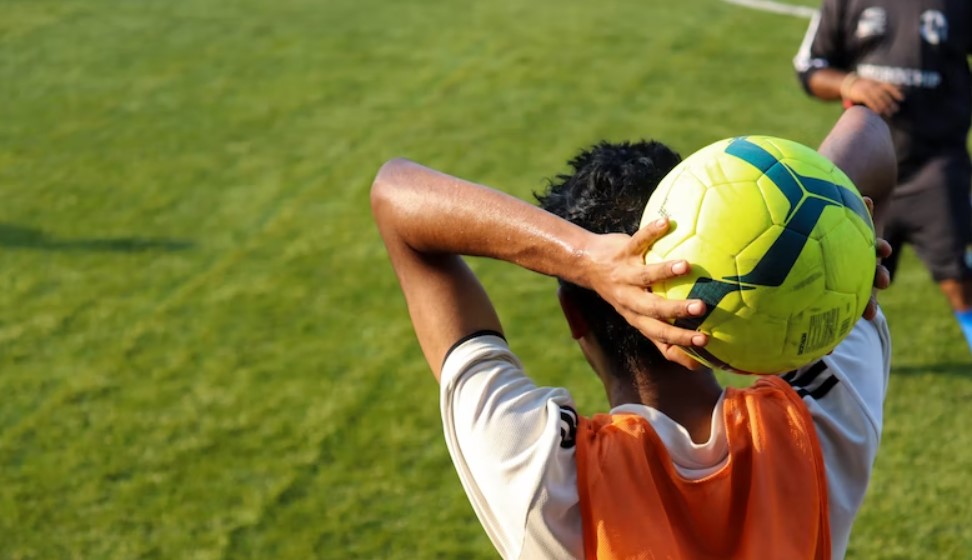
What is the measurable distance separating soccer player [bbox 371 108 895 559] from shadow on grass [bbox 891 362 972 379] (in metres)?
3.82

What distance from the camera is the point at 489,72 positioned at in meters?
10.1

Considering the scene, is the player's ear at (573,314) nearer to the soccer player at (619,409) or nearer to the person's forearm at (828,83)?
the soccer player at (619,409)

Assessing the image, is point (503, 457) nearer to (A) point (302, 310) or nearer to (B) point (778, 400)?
(B) point (778, 400)

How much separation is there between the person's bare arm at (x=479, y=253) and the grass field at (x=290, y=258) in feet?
8.54

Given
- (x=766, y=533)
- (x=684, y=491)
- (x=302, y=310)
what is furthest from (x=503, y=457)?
(x=302, y=310)

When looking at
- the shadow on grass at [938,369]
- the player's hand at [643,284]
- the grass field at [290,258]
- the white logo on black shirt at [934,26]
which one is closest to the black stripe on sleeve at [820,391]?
the player's hand at [643,284]

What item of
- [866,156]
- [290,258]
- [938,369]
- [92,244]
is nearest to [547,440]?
[866,156]

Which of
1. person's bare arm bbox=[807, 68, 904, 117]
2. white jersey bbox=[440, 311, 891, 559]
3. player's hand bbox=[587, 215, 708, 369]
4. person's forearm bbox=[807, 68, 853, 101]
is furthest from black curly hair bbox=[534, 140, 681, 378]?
person's forearm bbox=[807, 68, 853, 101]

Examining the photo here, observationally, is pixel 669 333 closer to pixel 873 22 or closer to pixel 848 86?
pixel 848 86

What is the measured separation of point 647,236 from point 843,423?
0.64 metres

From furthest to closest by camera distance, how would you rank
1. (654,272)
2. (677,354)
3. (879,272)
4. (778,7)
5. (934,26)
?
(778,7) < (934,26) < (879,272) < (677,354) < (654,272)

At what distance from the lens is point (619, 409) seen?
7.91ft

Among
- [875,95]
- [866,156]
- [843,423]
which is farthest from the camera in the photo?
[875,95]

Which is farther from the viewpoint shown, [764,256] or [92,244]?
[92,244]
